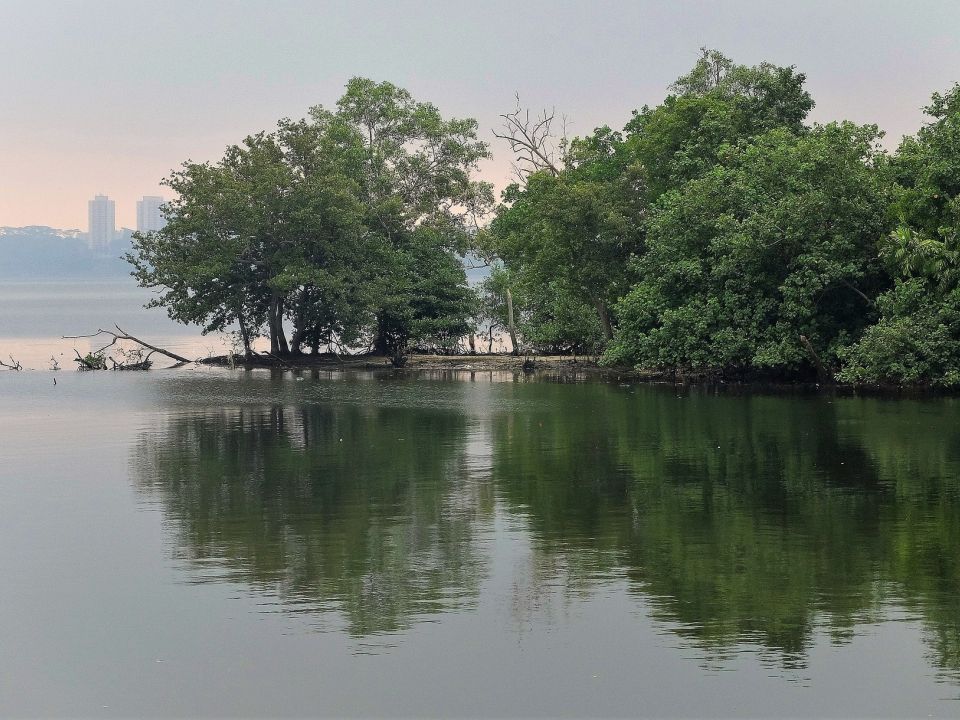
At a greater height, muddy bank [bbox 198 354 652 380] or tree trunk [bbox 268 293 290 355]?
tree trunk [bbox 268 293 290 355]

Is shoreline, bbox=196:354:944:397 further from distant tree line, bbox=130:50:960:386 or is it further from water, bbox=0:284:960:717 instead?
water, bbox=0:284:960:717

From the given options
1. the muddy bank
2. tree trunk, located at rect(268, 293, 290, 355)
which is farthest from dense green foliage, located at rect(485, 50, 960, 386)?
tree trunk, located at rect(268, 293, 290, 355)

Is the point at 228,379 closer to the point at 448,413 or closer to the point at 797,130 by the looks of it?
the point at 448,413

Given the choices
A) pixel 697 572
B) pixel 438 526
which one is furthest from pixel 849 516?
pixel 438 526

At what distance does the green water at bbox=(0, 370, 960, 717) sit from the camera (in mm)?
13273

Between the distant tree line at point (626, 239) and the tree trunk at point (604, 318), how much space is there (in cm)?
8

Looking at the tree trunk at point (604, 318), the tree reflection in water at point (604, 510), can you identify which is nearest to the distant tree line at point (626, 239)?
the tree trunk at point (604, 318)

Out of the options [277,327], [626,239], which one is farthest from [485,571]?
[277,327]

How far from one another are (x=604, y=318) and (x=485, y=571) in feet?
130

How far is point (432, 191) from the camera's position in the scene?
222 feet

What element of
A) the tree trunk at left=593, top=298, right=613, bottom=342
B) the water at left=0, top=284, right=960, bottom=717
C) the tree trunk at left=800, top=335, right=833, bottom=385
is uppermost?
the tree trunk at left=593, top=298, right=613, bottom=342

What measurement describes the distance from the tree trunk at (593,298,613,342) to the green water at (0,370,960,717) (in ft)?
70.0

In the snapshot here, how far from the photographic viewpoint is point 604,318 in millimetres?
56812

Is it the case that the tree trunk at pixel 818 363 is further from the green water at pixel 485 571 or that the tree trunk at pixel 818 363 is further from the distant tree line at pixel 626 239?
the green water at pixel 485 571
